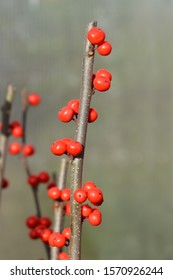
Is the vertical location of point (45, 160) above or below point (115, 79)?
below

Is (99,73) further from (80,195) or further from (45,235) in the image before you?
(45,235)

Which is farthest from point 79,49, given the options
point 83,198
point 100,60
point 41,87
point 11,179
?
point 83,198

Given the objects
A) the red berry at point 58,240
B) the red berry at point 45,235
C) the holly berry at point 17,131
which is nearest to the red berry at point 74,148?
the red berry at point 58,240

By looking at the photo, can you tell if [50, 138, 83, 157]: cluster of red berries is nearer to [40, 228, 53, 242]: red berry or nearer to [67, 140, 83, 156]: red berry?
[67, 140, 83, 156]: red berry

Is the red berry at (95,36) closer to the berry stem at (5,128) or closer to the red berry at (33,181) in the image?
the berry stem at (5,128)

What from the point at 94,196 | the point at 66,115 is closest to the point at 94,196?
the point at 94,196
